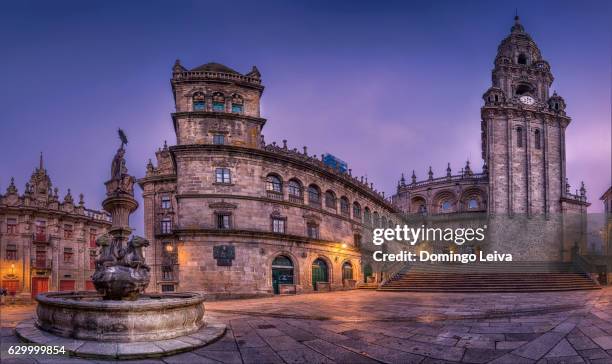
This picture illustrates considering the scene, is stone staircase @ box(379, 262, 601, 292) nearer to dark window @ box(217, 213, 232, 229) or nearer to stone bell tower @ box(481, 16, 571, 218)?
stone bell tower @ box(481, 16, 571, 218)

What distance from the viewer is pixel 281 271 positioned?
28.0 m

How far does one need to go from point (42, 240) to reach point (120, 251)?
42237mm

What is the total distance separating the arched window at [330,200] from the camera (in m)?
33.8

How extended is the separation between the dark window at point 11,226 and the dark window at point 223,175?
32.2 m

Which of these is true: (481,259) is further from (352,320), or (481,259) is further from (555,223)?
(352,320)

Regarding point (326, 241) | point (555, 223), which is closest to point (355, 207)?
point (326, 241)

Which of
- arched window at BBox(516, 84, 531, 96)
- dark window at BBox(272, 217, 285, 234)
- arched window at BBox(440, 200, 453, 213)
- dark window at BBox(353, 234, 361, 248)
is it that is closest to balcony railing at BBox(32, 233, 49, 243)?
dark window at BBox(272, 217, 285, 234)

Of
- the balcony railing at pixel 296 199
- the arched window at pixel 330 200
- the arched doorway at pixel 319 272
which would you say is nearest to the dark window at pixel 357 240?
the arched window at pixel 330 200

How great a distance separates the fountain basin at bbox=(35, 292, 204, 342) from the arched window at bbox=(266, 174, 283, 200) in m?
19.6

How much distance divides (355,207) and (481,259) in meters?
17.5

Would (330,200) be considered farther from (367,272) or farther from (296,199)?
(367,272)

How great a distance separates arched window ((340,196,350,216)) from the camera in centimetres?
3590

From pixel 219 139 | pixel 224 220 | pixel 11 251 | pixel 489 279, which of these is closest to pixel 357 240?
pixel 489 279

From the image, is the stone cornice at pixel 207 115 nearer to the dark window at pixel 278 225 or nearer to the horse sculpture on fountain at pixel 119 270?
the dark window at pixel 278 225
